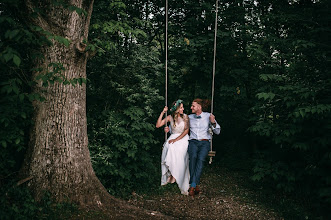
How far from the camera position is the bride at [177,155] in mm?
5641

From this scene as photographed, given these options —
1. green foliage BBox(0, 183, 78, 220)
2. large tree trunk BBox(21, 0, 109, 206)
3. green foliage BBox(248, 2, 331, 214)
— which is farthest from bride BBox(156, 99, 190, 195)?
green foliage BBox(0, 183, 78, 220)

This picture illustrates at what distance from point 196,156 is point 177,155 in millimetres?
387

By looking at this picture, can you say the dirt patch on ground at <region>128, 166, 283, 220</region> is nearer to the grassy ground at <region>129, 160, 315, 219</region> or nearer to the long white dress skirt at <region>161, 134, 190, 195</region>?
the grassy ground at <region>129, 160, 315, 219</region>

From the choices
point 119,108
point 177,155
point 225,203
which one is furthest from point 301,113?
point 119,108

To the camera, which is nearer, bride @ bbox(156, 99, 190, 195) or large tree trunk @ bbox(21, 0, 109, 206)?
large tree trunk @ bbox(21, 0, 109, 206)

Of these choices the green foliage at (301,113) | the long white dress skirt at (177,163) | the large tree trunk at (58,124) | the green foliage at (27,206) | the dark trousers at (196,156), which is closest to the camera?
the green foliage at (27,206)

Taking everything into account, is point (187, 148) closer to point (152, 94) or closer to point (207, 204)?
point (207, 204)

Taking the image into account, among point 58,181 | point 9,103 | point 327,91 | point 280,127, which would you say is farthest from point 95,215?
point 327,91

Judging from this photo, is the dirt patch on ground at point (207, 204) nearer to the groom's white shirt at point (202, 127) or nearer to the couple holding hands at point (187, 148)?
the couple holding hands at point (187, 148)

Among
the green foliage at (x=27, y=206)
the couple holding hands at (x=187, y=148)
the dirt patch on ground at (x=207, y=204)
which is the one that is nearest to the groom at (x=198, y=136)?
the couple holding hands at (x=187, y=148)

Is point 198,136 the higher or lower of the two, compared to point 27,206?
higher

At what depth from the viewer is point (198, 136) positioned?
5.72m

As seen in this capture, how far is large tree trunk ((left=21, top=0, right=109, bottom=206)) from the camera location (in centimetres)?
382

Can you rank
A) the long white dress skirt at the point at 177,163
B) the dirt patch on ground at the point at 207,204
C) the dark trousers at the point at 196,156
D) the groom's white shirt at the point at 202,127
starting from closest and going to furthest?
the dirt patch on ground at the point at 207,204
the dark trousers at the point at 196,156
the long white dress skirt at the point at 177,163
the groom's white shirt at the point at 202,127
